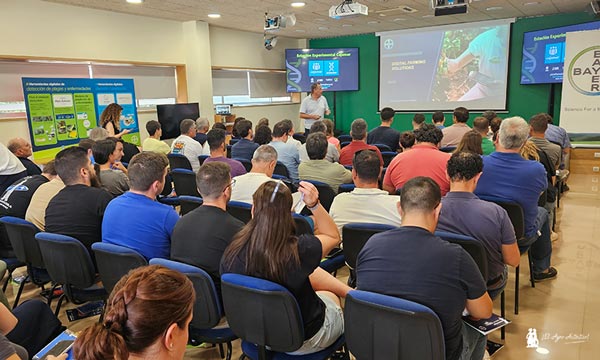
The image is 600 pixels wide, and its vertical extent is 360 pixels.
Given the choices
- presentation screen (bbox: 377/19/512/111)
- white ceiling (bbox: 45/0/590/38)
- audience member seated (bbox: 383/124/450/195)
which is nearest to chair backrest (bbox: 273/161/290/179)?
audience member seated (bbox: 383/124/450/195)

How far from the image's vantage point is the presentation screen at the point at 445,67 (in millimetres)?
9789

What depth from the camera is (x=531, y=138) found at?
4.82 m

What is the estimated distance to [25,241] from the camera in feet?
9.46

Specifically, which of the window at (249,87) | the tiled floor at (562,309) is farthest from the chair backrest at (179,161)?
the window at (249,87)

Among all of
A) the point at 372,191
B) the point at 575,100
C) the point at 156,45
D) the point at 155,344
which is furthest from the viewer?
the point at 156,45

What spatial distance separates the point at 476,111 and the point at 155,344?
10437mm

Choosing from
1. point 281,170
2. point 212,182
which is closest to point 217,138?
point 281,170

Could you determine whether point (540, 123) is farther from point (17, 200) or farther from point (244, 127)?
point (17, 200)

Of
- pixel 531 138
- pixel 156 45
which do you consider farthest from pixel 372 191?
pixel 156 45

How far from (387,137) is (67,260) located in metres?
4.84

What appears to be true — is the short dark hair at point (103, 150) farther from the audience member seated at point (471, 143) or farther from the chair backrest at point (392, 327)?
the audience member seated at point (471, 143)

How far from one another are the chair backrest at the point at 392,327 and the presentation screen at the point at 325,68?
1040 centimetres

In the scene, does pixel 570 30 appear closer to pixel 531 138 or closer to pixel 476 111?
pixel 476 111

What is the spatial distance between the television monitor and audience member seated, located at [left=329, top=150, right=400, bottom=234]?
6.59 m
